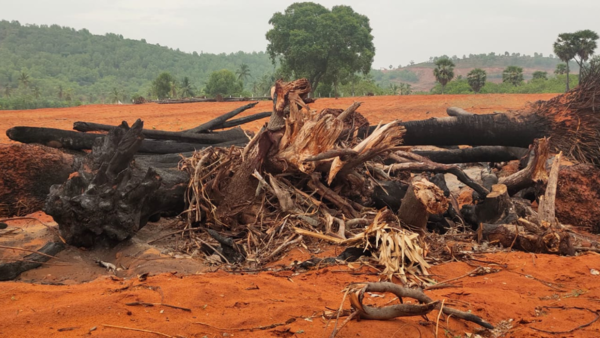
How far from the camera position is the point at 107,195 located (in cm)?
434

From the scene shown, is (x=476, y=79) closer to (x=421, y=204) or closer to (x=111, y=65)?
(x=421, y=204)

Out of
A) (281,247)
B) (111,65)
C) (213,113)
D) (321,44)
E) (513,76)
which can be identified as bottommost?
(281,247)

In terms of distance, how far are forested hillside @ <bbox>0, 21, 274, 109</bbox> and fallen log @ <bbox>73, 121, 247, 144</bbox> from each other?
7401 centimetres

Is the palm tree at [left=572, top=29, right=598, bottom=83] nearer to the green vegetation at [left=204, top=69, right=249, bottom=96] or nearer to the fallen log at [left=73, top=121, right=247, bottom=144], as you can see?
the green vegetation at [left=204, top=69, right=249, bottom=96]

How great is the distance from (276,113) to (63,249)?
2459mm

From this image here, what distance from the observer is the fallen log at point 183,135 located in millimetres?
6699

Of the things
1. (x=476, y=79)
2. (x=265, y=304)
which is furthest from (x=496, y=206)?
(x=476, y=79)

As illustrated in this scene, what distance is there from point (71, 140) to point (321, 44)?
31602 mm

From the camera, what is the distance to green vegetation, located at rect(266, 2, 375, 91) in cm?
3691

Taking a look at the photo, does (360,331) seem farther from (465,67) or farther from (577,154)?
(465,67)

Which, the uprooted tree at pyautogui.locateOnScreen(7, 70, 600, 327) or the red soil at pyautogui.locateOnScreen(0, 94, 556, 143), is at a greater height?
the red soil at pyautogui.locateOnScreen(0, 94, 556, 143)

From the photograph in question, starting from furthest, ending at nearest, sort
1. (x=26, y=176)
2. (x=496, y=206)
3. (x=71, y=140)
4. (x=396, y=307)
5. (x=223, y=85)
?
(x=223, y=85) → (x=71, y=140) → (x=26, y=176) → (x=496, y=206) → (x=396, y=307)

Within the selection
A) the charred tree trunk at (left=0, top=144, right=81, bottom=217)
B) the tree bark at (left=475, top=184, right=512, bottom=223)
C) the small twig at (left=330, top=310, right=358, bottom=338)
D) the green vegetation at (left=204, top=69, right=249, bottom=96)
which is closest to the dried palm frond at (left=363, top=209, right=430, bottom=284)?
the small twig at (left=330, top=310, right=358, bottom=338)

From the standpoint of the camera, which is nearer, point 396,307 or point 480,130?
point 396,307
